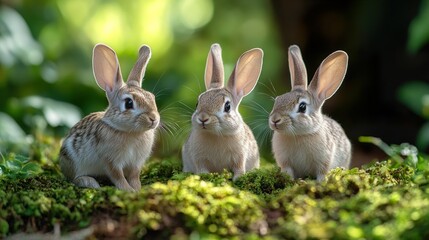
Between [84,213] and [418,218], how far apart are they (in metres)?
1.85

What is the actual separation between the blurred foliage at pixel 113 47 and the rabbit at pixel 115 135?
74 cm

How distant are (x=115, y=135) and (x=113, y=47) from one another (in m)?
6.38

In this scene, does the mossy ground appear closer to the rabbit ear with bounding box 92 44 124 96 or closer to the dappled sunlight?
the rabbit ear with bounding box 92 44 124 96

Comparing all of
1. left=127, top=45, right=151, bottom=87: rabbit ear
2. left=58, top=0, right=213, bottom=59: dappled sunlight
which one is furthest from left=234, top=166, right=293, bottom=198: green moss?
left=58, top=0, right=213, bottom=59: dappled sunlight

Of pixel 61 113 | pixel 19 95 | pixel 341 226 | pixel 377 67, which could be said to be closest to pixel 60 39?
pixel 19 95

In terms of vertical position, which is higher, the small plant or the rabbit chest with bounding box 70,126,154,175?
the rabbit chest with bounding box 70,126,154,175

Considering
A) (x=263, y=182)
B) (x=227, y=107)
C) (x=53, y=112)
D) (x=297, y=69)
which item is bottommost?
(x=53, y=112)

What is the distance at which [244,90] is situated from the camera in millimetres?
5711

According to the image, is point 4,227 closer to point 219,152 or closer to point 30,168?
point 30,168

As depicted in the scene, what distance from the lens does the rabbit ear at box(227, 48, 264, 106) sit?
566 cm

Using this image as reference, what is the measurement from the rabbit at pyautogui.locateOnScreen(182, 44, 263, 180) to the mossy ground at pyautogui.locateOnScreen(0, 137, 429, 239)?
0.74m

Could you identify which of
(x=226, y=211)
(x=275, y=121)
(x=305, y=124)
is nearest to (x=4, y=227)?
(x=226, y=211)

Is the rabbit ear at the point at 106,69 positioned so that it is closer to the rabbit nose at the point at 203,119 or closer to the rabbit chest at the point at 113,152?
the rabbit chest at the point at 113,152

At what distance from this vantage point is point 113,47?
11359 mm
